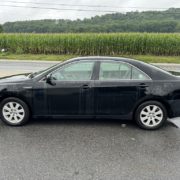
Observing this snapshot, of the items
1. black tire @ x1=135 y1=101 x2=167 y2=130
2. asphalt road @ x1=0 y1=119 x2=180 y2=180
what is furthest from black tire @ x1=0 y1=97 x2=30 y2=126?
black tire @ x1=135 y1=101 x2=167 y2=130

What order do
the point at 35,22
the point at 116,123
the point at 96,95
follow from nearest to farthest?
the point at 96,95 < the point at 116,123 < the point at 35,22

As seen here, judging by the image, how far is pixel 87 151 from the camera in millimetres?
4078

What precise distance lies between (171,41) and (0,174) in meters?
20.2

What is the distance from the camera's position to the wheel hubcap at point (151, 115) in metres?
5.10

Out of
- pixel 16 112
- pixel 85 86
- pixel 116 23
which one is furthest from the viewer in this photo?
pixel 116 23

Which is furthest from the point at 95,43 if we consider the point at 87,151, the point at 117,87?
the point at 87,151

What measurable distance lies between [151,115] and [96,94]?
115cm

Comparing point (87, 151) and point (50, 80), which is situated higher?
point (50, 80)

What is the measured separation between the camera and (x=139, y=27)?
113 feet

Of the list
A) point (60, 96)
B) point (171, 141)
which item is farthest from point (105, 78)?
point (171, 141)

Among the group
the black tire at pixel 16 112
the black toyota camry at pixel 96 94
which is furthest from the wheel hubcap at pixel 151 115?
the black tire at pixel 16 112

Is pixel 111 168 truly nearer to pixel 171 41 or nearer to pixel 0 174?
pixel 0 174

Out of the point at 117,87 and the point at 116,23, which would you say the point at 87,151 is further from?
the point at 116,23

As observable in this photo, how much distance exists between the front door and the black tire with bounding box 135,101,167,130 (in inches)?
37.6
